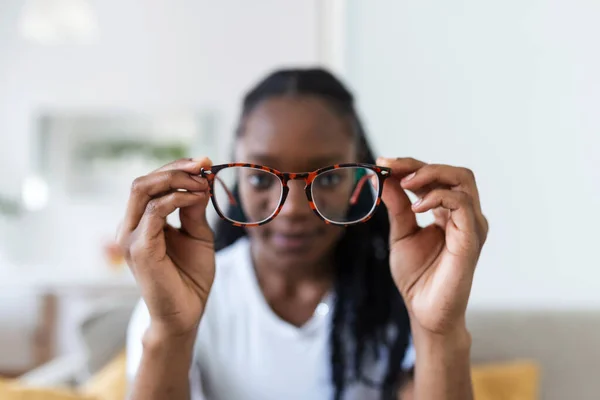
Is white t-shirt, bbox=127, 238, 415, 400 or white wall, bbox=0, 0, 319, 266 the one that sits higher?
white wall, bbox=0, 0, 319, 266

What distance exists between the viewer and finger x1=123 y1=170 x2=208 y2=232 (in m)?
0.51

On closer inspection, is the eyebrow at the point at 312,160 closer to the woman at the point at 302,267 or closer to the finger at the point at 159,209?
the woman at the point at 302,267

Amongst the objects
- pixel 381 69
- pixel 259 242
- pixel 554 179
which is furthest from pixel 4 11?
pixel 554 179

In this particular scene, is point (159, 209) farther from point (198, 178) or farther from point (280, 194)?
point (280, 194)

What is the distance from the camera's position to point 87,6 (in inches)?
89.0

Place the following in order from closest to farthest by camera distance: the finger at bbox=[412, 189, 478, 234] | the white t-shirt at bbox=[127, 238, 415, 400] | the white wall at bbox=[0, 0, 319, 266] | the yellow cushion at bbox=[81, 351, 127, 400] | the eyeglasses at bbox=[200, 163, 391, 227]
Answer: the finger at bbox=[412, 189, 478, 234], the eyeglasses at bbox=[200, 163, 391, 227], the white t-shirt at bbox=[127, 238, 415, 400], the yellow cushion at bbox=[81, 351, 127, 400], the white wall at bbox=[0, 0, 319, 266]

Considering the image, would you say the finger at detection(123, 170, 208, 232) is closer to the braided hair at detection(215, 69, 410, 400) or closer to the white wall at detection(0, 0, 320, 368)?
the braided hair at detection(215, 69, 410, 400)

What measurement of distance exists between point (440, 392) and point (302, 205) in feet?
0.93

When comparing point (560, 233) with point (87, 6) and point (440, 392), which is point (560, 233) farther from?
point (87, 6)

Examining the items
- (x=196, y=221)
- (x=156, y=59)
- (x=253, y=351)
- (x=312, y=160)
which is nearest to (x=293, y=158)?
(x=312, y=160)

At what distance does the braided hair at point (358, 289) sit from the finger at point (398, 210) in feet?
0.34

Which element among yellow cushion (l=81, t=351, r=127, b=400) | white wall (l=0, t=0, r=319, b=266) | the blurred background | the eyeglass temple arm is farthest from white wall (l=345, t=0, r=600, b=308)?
white wall (l=0, t=0, r=319, b=266)

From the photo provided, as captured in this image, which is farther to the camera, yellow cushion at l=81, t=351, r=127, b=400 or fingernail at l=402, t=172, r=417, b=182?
yellow cushion at l=81, t=351, r=127, b=400

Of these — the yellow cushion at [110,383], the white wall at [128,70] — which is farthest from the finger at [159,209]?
the white wall at [128,70]
